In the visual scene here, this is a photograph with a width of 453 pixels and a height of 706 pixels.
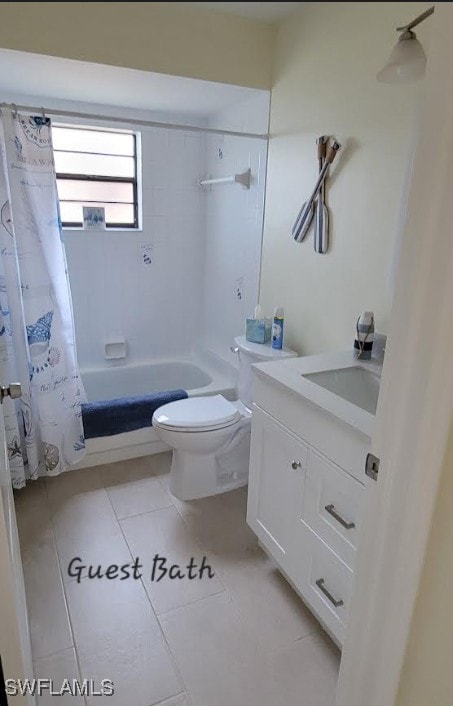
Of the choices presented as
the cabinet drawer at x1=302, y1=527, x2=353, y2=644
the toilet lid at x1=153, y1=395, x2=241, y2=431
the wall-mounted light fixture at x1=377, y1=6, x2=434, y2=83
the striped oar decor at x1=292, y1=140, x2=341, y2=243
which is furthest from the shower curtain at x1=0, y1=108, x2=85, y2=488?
the wall-mounted light fixture at x1=377, y1=6, x2=434, y2=83

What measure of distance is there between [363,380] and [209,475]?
3.22ft

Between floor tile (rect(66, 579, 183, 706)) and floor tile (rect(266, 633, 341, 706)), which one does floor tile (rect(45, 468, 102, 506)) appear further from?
floor tile (rect(266, 633, 341, 706))

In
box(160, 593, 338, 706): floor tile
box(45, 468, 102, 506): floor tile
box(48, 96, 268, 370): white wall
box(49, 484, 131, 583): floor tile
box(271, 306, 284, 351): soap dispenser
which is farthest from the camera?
box(48, 96, 268, 370): white wall

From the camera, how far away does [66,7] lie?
0.88ft

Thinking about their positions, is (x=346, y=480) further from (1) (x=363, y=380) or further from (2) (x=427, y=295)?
(2) (x=427, y=295)

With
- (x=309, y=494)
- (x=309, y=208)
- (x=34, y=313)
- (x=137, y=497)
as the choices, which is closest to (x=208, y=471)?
(x=137, y=497)

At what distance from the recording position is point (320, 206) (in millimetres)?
1952

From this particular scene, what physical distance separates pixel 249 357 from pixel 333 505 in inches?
39.4

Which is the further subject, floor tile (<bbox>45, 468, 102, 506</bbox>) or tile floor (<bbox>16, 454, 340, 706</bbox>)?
floor tile (<bbox>45, 468, 102, 506</bbox>)

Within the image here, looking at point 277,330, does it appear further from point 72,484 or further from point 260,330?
point 72,484

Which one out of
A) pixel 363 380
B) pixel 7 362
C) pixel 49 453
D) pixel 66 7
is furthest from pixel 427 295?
pixel 49 453

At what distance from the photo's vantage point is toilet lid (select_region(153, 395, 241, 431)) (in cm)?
204

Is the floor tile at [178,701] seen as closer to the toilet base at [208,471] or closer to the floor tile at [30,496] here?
the toilet base at [208,471]

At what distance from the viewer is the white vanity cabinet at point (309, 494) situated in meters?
1.30
